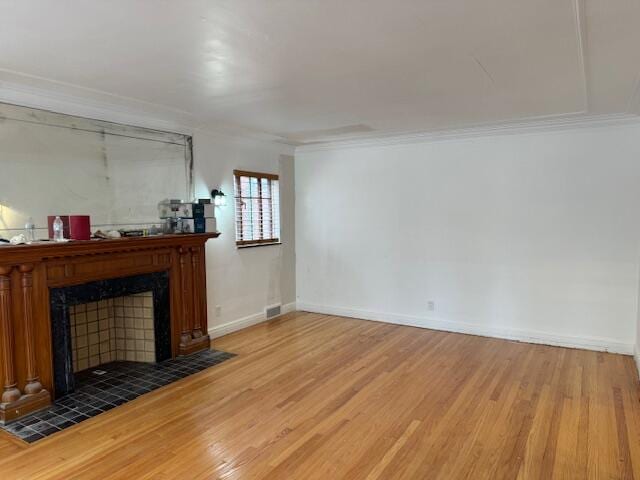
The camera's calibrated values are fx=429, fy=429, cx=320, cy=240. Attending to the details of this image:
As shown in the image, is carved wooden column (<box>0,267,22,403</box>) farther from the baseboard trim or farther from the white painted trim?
the white painted trim

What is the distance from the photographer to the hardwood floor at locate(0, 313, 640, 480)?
256cm

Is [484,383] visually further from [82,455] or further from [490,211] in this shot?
[82,455]

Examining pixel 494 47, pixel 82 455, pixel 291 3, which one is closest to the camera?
pixel 291 3

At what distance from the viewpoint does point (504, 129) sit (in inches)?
189

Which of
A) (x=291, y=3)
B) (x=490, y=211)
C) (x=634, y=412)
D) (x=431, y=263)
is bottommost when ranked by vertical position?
(x=634, y=412)

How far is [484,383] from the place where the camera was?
12.3 ft

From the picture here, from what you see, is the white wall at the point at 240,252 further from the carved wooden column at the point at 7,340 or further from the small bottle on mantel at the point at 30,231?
the carved wooden column at the point at 7,340

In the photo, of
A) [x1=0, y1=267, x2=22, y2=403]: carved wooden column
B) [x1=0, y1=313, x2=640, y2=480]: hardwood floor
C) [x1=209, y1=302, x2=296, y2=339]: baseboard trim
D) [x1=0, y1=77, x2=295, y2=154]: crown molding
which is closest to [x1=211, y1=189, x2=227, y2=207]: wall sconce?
[x1=0, y1=77, x2=295, y2=154]: crown molding

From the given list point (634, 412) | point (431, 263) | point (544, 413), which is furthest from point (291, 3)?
point (431, 263)

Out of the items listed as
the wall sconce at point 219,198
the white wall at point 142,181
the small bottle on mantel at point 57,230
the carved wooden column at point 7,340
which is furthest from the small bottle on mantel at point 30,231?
the wall sconce at point 219,198

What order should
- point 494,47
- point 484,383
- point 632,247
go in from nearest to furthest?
point 494,47 → point 484,383 → point 632,247

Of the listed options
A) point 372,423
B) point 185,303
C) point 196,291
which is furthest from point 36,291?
point 372,423

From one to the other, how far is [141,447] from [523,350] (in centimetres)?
382

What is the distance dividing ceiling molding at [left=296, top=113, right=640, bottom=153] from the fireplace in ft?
9.97
